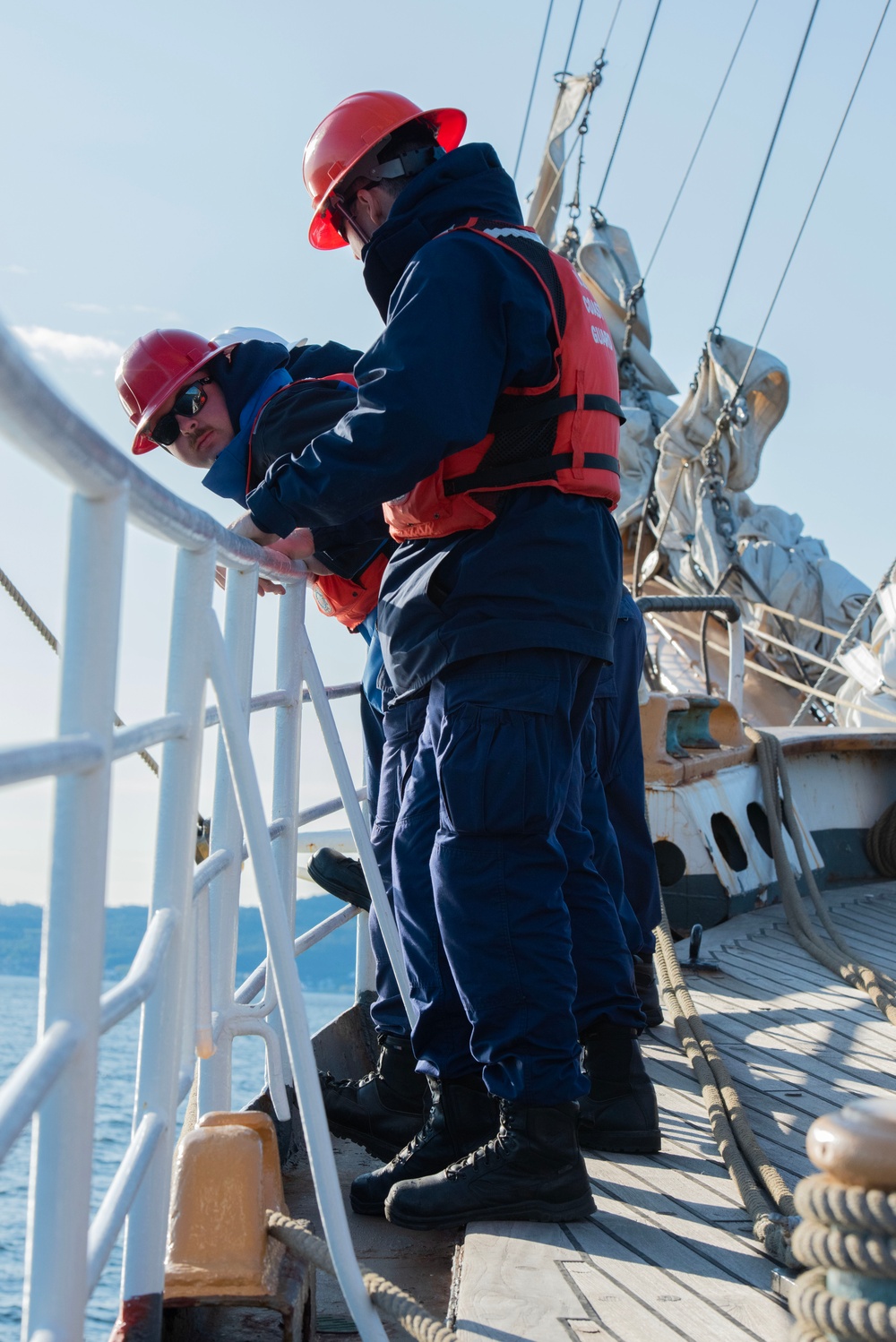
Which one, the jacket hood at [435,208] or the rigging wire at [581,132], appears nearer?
the jacket hood at [435,208]

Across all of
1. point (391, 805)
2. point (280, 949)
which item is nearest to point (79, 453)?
point (280, 949)

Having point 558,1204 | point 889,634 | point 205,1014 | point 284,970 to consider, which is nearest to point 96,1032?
point 284,970

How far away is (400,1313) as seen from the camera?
54.5 inches

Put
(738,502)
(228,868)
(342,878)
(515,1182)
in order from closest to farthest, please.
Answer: (515,1182) < (228,868) < (342,878) < (738,502)

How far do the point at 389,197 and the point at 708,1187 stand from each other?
5.58 feet

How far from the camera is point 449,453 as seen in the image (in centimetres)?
187

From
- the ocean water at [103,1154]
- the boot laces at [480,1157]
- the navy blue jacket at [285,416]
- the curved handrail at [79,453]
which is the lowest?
the ocean water at [103,1154]

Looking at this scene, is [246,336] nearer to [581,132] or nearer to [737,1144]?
[737,1144]

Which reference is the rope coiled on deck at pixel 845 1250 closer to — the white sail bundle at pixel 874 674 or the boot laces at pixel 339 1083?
the boot laces at pixel 339 1083

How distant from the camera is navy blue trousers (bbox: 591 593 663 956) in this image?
3.12m

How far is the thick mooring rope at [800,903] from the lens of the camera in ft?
11.9

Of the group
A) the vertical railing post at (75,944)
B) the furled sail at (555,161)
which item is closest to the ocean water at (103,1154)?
the vertical railing post at (75,944)

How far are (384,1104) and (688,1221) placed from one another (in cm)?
66

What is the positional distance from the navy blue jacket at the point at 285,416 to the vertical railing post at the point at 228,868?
17.5 inches
